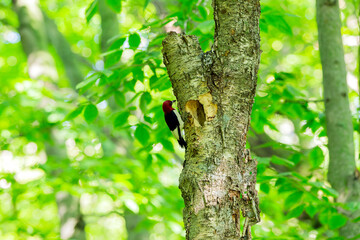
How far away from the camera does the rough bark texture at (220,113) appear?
4.91 ft

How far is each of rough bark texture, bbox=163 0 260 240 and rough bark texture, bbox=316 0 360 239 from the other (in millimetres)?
2109

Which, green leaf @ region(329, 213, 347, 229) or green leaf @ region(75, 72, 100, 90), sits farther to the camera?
green leaf @ region(329, 213, 347, 229)

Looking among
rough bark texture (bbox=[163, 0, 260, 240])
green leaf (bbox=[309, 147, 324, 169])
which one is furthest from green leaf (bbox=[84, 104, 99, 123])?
green leaf (bbox=[309, 147, 324, 169])

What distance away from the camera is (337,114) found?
3.47 m

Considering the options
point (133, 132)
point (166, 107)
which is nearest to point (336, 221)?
point (166, 107)

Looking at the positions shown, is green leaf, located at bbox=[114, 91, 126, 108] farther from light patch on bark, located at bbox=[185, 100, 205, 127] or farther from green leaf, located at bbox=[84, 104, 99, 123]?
light patch on bark, located at bbox=[185, 100, 205, 127]

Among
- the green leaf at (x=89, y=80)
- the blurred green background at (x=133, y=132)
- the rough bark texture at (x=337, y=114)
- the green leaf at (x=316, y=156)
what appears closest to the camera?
the green leaf at (x=89, y=80)

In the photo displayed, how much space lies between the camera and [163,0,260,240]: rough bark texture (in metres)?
1.50

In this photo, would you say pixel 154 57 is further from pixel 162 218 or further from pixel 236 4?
pixel 162 218

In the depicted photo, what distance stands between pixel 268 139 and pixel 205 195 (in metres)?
3.22

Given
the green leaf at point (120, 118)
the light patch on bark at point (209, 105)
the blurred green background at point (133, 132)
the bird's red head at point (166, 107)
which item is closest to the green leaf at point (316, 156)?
the blurred green background at point (133, 132)

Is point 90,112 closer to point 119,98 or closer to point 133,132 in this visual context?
point 119,98

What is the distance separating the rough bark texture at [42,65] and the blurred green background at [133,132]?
0.02m

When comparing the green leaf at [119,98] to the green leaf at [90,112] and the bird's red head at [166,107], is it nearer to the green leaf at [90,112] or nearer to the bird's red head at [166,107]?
the green leaf at [90,112]
